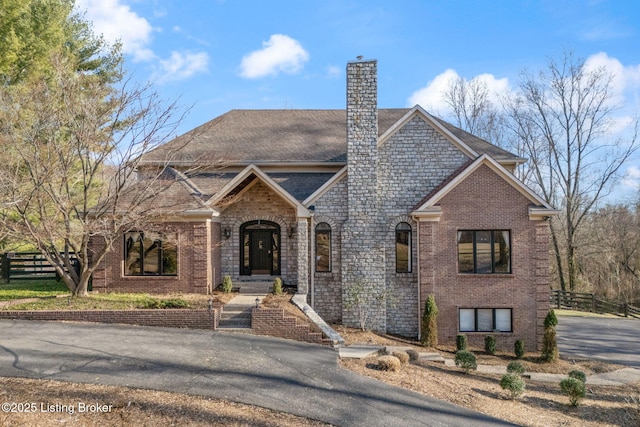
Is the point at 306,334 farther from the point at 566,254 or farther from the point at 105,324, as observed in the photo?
the point at 566,254

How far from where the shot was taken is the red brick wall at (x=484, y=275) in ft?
49.7

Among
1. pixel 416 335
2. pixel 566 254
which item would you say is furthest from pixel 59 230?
pixel 566 254

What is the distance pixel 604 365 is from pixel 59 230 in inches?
708

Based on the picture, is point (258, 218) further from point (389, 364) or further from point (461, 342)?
point (389, 364)

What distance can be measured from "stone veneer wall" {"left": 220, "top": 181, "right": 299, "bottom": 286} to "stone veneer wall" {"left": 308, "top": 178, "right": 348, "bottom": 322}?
4.90 feet

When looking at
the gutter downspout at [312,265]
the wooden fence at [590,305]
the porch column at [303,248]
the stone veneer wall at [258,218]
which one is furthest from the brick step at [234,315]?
the wooden fence at [590,305]

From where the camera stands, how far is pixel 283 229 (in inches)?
688

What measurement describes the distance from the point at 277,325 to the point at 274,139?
10.6m

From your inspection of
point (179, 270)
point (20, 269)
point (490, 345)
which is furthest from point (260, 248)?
point (20, 269)

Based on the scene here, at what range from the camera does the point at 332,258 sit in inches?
643

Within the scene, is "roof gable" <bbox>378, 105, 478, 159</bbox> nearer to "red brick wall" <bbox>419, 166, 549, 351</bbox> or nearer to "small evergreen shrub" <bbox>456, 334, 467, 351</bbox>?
"red brick wall" <bbox>419, 166, 549, 351</bbox>

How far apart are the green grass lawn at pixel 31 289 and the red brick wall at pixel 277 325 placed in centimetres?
881

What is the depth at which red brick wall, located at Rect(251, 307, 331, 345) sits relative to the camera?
11.7 metres

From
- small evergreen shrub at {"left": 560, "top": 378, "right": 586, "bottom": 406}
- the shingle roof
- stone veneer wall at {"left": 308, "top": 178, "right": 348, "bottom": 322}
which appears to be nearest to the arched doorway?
stone veneer wall at {"left": 308, "top": 178, "right": 348, "bottom": 322}
